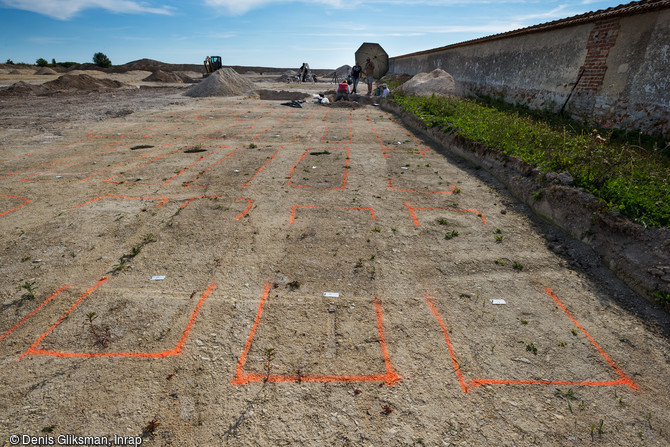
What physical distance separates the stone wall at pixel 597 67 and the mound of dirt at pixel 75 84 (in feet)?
101

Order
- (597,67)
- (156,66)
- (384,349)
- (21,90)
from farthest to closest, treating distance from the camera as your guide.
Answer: (156,66), (21,90), (597,67), (384,349)

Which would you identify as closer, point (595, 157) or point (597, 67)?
point (595, 157)

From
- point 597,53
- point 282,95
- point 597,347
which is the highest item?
point 597,53

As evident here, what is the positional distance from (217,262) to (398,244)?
2.71m

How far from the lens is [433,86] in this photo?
18.0 metres

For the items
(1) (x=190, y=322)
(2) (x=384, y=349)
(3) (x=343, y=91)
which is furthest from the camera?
(3) (x=343, y=91)

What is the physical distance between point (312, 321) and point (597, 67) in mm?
11265

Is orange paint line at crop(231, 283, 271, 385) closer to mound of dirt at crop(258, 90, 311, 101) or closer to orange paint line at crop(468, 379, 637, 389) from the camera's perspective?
orange paint line at crop(468, 379, 637, 389)

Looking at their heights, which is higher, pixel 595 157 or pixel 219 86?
pixel 219 86

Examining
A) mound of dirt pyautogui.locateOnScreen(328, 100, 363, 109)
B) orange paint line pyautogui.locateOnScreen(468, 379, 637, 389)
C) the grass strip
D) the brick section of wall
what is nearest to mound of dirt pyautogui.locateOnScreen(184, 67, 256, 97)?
mound of dirt pyautogui.locateOnScreen(328, 100, 363, 109)

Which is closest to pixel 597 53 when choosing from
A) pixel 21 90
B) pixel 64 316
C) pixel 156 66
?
pixel 64 316

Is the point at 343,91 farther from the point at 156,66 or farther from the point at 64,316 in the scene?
the point at 156,66

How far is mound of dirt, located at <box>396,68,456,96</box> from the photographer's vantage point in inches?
705

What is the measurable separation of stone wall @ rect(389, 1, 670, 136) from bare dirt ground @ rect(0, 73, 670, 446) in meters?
4.71
